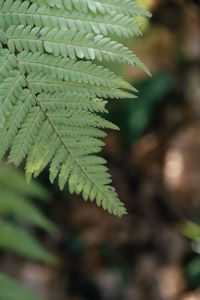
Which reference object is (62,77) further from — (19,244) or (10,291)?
(19,244)

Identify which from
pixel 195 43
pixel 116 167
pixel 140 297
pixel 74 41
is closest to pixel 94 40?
pixel 74 41

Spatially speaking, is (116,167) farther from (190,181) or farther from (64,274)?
(64,274)

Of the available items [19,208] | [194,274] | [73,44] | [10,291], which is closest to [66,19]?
[73,44]

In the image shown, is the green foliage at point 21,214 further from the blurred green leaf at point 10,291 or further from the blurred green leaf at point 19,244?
the blurred green leaf at point 10,291

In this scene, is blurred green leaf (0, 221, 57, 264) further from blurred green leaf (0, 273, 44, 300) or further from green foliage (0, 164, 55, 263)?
blurred green leaf (0, 273, 44, 300)

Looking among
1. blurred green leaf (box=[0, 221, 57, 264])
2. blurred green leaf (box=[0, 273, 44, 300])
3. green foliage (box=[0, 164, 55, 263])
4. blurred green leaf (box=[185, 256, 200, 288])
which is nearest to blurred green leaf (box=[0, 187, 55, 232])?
green foliage (box=[0, 164, 55, 263])

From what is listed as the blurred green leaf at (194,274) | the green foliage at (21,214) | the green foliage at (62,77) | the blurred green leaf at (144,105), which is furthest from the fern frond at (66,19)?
the blurred green leaf at (144,105)
